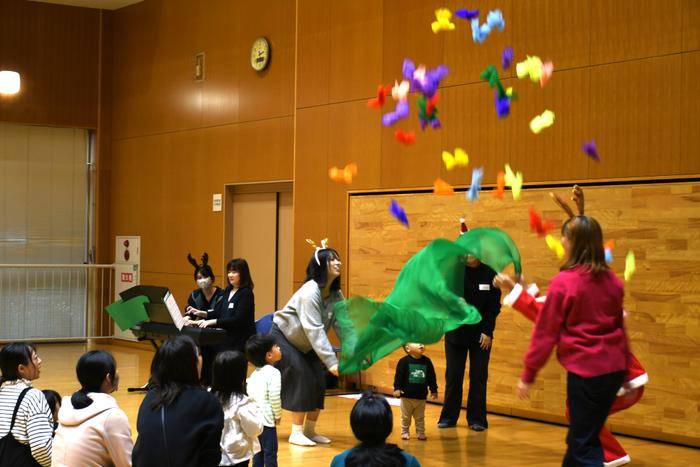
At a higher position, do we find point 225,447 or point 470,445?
point 225,447

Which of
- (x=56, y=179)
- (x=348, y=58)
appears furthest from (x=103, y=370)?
(x=56, y=179)

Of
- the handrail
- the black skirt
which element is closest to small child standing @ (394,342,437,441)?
the black skirt

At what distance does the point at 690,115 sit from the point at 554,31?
1.60 metres

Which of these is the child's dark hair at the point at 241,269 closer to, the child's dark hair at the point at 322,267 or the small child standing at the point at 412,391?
the child's dark hair at the point at 322,267

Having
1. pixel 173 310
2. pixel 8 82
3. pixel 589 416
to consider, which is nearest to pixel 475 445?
pixel 589 416

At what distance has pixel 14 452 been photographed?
4.29 m

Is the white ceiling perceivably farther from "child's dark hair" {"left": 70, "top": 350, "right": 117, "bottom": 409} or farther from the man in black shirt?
"child's dark hair" {"left": 70, "top": 350, "right": 117, "bottom": 409}

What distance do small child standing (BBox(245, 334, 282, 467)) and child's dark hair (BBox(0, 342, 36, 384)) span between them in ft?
5.42

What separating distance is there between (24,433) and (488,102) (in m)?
6.09

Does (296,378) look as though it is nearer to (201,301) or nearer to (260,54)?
(201,301)

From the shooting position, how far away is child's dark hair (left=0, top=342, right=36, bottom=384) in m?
4.42

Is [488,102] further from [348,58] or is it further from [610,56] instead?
[348,58]

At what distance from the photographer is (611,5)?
26.7 feet

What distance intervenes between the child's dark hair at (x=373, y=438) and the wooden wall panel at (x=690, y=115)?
17.2 ft
